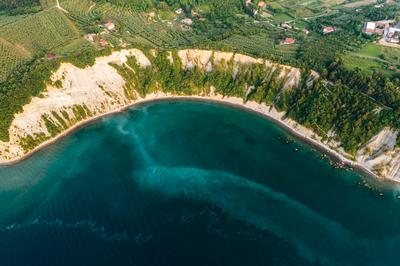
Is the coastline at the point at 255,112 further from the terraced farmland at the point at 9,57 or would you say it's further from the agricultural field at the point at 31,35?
the terraced farmland at the point at 9,57

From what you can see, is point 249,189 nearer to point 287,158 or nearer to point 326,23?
point 287,158

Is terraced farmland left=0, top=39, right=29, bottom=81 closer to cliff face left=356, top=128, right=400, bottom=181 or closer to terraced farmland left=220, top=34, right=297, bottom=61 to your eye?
terraced farmland left=220, top=34, right=297, bottom=61

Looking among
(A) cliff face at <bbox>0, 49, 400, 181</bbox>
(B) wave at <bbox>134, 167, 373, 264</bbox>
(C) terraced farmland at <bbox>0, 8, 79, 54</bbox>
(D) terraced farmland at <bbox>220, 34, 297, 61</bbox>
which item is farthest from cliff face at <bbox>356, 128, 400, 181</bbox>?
(C) terraced farmland at <bbox>0, 8, 79, 54</bbox>

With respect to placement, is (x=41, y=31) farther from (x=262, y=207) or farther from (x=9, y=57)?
(x=262, y=207)

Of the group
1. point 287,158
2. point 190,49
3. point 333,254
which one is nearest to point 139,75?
point 190,49

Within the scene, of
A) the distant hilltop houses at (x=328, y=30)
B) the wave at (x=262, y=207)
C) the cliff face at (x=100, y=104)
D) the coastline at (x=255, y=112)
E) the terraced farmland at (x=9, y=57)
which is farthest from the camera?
the distant hilltop houses at (x=328, y=30)

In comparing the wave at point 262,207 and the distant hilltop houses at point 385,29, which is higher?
the distant hilltop houses at point 385,29

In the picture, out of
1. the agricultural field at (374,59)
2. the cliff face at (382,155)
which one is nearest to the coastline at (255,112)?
the cliff face at (382,155)

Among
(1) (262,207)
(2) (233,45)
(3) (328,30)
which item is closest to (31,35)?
(2) (233,45)
